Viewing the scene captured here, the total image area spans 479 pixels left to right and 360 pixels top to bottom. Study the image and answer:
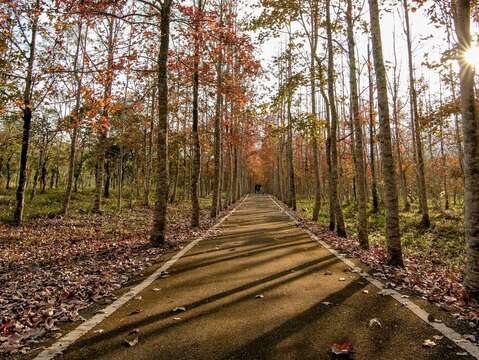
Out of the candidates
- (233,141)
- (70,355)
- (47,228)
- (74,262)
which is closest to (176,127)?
(233,141)

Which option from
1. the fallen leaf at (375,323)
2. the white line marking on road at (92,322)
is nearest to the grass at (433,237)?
the fallen leaf at (375,323)

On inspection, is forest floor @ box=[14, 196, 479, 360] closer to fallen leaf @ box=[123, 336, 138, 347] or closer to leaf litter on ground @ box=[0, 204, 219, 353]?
fallen leaf @ box=[123, 336, 138, 347]

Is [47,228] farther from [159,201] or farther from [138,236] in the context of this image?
[159,201]

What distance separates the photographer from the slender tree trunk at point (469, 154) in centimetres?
546

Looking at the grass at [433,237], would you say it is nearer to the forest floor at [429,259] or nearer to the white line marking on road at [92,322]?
the forest floor at [429,259]

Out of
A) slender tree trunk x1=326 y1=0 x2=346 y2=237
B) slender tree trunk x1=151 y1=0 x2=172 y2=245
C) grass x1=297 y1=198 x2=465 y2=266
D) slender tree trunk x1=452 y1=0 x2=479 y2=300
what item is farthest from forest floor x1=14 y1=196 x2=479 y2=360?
slender tree trunk x1=326 y1=0 x2=346 y2=237

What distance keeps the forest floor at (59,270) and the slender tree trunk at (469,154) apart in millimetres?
5579

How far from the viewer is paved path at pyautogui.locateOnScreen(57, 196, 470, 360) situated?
144 inches

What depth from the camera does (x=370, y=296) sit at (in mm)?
5547

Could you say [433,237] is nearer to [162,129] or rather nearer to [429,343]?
[162,129]

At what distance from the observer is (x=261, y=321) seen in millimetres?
4492

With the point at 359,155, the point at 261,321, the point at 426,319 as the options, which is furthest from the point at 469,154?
the point at 359,155

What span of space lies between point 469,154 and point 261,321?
421cm

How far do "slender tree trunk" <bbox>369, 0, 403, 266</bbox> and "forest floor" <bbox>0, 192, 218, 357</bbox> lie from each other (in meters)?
5.47
